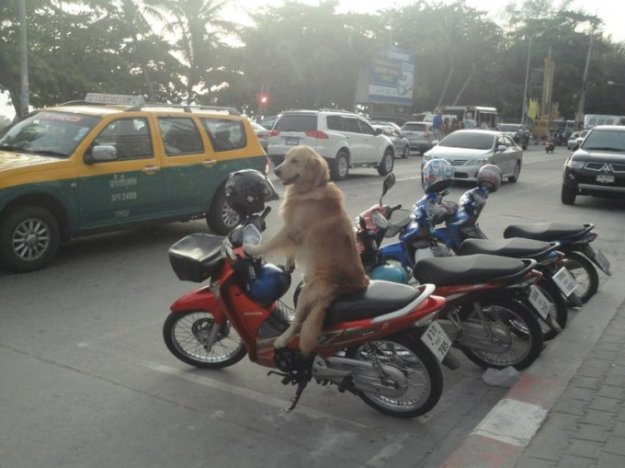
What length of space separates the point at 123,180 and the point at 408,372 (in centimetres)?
490

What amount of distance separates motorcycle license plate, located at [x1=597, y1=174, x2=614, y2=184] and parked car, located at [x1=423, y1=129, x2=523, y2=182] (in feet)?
10.4

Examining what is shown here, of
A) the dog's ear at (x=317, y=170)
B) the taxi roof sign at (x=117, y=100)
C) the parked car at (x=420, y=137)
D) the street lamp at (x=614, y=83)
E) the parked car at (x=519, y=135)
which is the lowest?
the parked car at (x=519, y=135)

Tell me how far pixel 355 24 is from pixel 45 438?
4634 cm

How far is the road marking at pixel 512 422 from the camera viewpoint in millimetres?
3678

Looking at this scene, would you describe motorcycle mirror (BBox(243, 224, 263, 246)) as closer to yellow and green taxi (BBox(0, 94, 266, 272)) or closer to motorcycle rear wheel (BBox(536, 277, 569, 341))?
motorcycle rear wheel (BBox(536, 277, 569, 341))

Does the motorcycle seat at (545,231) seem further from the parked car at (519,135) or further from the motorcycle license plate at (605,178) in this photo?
the parked car at (519,135)

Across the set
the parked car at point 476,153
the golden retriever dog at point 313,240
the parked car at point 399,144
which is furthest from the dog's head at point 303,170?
the parked car at point 399,144

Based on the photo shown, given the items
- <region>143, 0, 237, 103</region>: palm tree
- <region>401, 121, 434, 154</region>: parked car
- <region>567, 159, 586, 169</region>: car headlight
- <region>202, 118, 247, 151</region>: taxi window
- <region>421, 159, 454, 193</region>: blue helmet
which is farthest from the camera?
<region>143, 0, 237, 103</region>: palm tree

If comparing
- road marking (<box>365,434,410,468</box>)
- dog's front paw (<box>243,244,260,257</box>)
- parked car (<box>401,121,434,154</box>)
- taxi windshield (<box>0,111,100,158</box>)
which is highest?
taxi windshield (<box>0,111,100,158</box>)

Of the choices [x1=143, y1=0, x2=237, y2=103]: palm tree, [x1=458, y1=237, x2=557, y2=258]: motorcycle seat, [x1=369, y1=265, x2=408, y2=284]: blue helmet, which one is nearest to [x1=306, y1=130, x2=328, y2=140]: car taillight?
[x1=458, y1=237, x2=557, y2=258]: motorcycle seat

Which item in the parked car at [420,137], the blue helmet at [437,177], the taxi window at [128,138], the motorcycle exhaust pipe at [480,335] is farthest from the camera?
the parked car at [420,137]

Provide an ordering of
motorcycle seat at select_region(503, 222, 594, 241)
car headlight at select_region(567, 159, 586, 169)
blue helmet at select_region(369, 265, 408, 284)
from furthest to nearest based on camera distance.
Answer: car headlight at select_region(567, 159, 586, 169) → motorcycle seat at select_region(503, 222, 594, 241) → blue helmet at select_region(369, 265, 408, 284)

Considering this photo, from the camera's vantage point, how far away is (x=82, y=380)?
4.44 metres

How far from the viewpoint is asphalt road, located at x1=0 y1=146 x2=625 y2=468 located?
359cm
